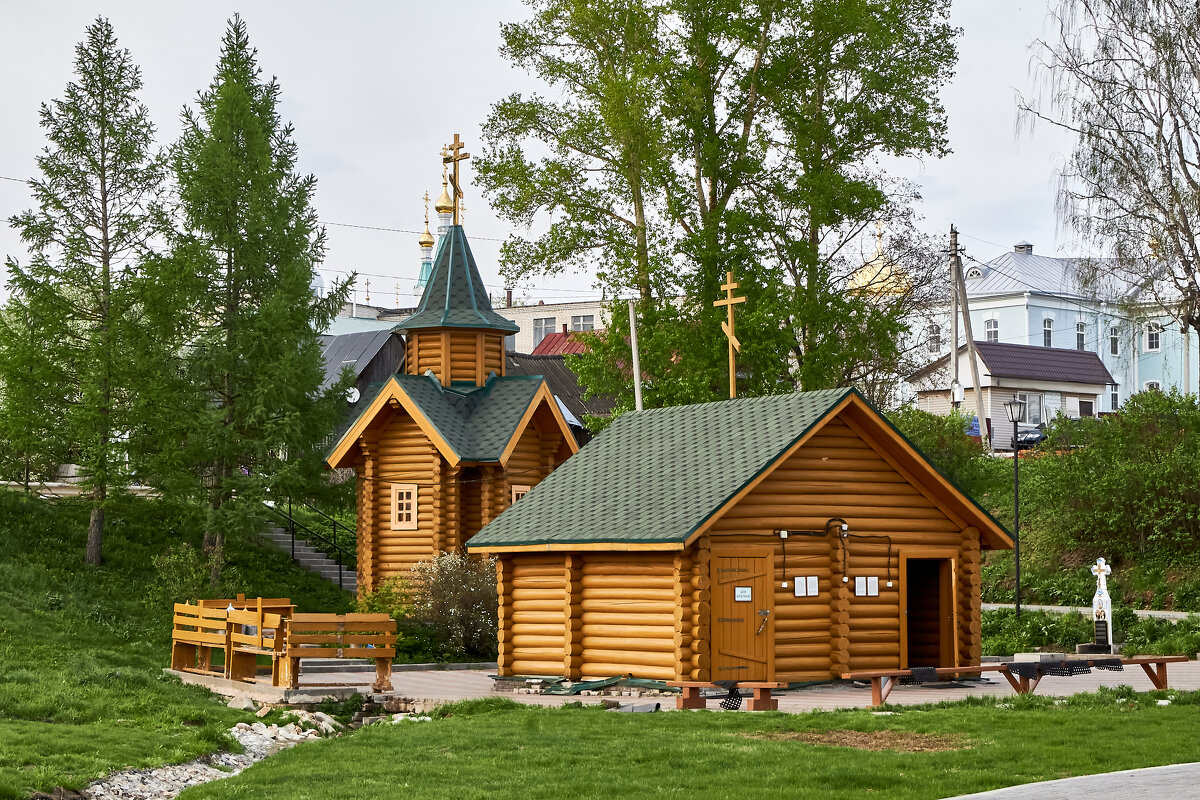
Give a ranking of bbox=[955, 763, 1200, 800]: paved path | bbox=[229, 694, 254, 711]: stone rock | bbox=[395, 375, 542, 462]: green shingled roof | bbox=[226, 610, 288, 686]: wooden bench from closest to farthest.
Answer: bbox=[955, 763, 1200, 800]: paved path → bbox=[229, 694, 254, 711]: stone rock → bbox=[226, 610, 288, 686]: wooden bench → bbox=[395, 375, 542, 462]: green shingled roof

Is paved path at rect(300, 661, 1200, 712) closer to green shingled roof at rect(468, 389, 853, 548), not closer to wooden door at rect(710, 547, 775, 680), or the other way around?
wooden door at rect(710, 547, 775, 680)

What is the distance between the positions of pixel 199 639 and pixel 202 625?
26 cm

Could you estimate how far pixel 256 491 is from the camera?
2986 centimetres

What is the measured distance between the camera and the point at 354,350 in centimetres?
6194

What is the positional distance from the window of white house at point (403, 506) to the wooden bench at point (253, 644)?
334 inches

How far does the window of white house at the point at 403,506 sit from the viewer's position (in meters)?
32.3

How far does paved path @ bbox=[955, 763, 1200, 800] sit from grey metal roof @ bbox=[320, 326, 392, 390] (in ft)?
163

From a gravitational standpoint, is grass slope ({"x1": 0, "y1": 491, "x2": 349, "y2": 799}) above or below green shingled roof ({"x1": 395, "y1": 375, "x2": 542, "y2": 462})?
below

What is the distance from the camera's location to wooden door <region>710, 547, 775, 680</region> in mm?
21656

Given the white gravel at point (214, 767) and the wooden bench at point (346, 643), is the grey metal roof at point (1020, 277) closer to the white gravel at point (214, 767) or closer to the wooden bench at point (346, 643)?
the wooden bench at point (346, 643)

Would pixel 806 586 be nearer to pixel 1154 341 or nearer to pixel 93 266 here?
pixel 93 266

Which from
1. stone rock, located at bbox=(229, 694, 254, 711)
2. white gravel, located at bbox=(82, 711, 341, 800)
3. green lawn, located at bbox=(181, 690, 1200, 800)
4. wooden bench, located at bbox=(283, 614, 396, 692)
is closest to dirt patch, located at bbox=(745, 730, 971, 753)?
green lawn, located at bbox=(181, 690, 1200, 800)

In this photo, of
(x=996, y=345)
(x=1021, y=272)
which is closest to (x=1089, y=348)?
(x=1021, y=272)

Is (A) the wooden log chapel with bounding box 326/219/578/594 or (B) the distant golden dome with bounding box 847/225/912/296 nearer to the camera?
(A) the wooden log chapel with bounding box 326/219/578/594
